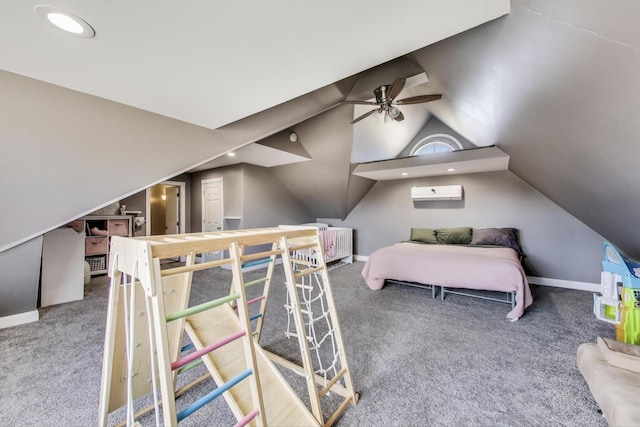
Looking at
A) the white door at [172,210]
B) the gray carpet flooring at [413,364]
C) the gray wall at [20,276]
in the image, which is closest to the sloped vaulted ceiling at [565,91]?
the gray carpet flooring at [413,364]

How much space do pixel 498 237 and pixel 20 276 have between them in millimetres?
6471

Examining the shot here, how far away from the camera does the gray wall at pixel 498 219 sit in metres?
3.95

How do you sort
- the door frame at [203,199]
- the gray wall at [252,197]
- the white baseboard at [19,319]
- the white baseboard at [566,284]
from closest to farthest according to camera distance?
the white baseboard at [19,319] < the white baseboard at [566,284] < the gray wall at [252,197] < the door frame at [203,199]

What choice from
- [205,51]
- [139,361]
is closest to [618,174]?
[205,51]

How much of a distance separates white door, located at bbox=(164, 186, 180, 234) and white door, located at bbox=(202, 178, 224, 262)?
82 cm

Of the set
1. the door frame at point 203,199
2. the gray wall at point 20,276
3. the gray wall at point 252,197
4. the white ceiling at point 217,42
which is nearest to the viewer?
the white ceiling at point 217,42

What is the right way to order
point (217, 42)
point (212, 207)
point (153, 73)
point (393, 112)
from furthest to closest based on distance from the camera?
point (212, 207) → point (393, 112) → point (153, 73) → point (217, 42)

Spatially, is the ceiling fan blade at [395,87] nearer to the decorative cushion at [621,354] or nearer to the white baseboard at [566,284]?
the decorative cushion at [621,354]

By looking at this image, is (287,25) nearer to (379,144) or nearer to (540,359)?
(540,359)

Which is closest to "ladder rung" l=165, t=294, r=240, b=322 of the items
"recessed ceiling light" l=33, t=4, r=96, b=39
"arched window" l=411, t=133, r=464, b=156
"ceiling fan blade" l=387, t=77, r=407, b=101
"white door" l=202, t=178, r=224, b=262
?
"recessed ceiling light" l=33, t=4, r=96, b=39

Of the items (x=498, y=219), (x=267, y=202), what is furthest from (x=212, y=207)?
(x=498, y=219)

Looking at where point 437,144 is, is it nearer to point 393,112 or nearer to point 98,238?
point 393,112

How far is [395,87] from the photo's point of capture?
259cm

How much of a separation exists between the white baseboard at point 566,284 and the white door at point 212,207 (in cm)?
608
